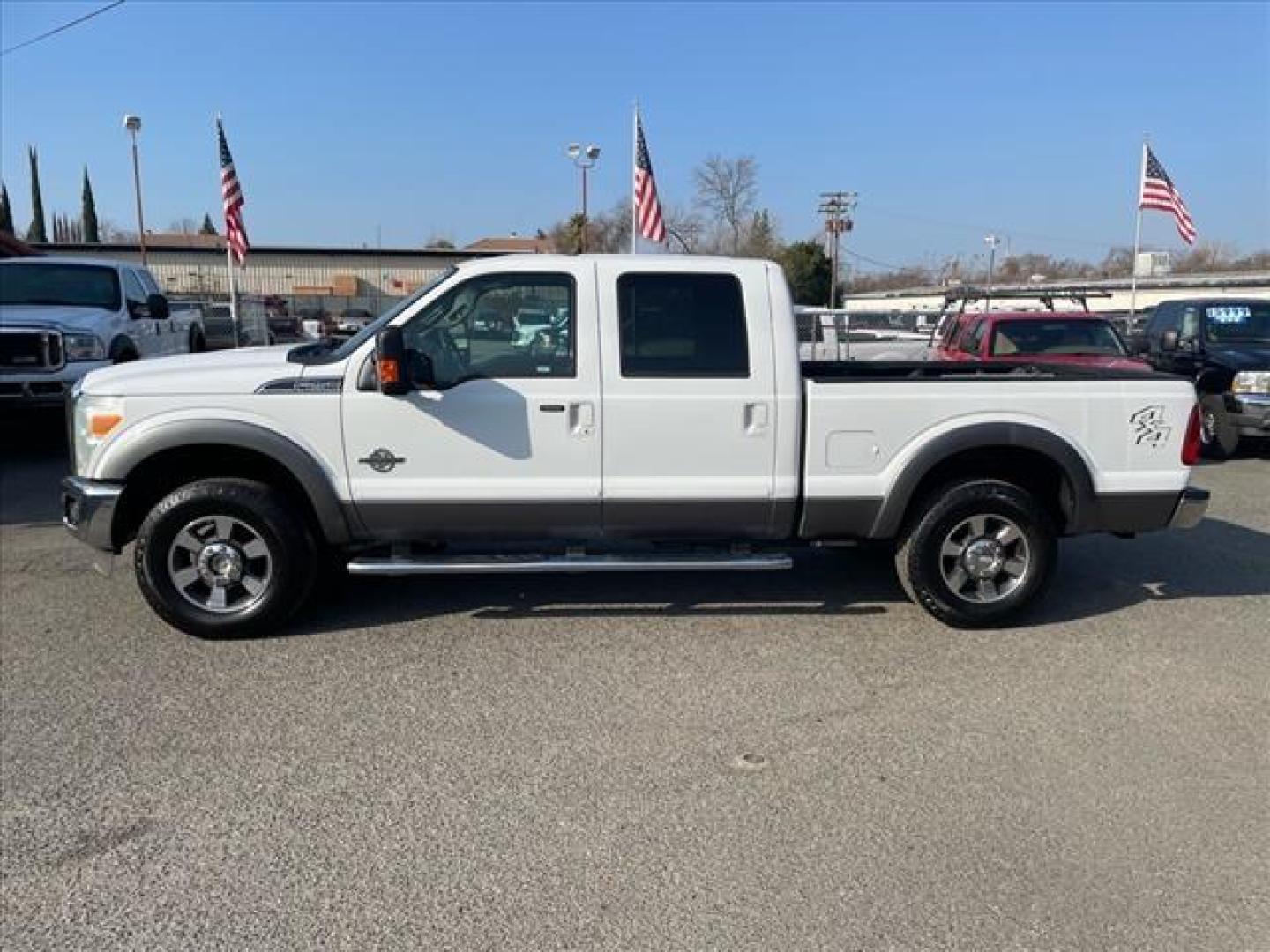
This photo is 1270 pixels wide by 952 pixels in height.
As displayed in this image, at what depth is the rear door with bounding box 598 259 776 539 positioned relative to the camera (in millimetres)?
4750

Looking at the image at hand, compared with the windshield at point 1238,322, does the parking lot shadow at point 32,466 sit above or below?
below

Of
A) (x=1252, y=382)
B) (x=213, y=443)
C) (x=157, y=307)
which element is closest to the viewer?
(x=213, y=443)

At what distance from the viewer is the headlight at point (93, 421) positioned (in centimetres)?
468

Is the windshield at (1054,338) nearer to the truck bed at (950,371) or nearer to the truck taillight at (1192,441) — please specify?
the truck bed at (950,371)

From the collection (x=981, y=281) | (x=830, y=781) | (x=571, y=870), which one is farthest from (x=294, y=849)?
(x=981, y=281)

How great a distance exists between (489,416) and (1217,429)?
9612 mm

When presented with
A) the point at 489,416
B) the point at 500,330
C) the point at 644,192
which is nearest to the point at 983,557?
the point at 489,416

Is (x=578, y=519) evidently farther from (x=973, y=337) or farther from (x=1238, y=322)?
(x=1238, y=322)

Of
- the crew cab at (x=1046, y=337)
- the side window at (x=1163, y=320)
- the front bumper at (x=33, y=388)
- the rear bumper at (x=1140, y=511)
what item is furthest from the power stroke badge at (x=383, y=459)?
the side window at (x=1163, y=320)

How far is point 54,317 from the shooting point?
390 inches

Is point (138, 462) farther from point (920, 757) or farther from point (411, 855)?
point (920, 757)

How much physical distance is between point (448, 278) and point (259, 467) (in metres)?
1.41

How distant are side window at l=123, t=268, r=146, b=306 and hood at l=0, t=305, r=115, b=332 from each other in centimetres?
53

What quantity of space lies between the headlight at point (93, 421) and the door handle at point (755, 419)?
3.09 m
